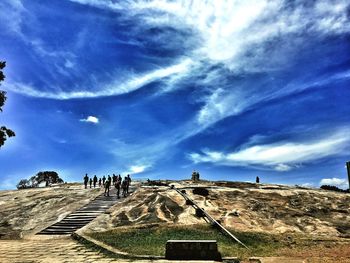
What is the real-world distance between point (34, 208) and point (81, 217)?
21.8ft

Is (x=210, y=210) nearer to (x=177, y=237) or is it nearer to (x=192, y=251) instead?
(x=177, y=237)

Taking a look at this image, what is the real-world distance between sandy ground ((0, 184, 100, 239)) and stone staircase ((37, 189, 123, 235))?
0.71 metres

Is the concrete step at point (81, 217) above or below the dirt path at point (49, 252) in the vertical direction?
above

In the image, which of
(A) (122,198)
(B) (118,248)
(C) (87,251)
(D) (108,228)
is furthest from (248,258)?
(A) (122,198)

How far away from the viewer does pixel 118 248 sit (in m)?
16.2

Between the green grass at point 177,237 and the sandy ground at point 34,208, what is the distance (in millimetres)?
7096

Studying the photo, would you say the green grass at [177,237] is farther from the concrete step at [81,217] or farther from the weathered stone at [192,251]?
the concrete step at [81,217]

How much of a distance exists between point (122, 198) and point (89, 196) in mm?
3972

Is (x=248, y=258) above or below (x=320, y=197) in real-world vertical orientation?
below

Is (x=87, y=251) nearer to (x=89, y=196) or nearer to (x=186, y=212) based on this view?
(x=186, y=212)

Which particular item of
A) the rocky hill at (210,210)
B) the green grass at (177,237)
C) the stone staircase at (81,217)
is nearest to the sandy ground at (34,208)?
the rocky hill at (210,210)

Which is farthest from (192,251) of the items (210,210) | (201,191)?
(201,191)

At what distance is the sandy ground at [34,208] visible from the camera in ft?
79.2

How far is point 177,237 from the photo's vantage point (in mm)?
18641
